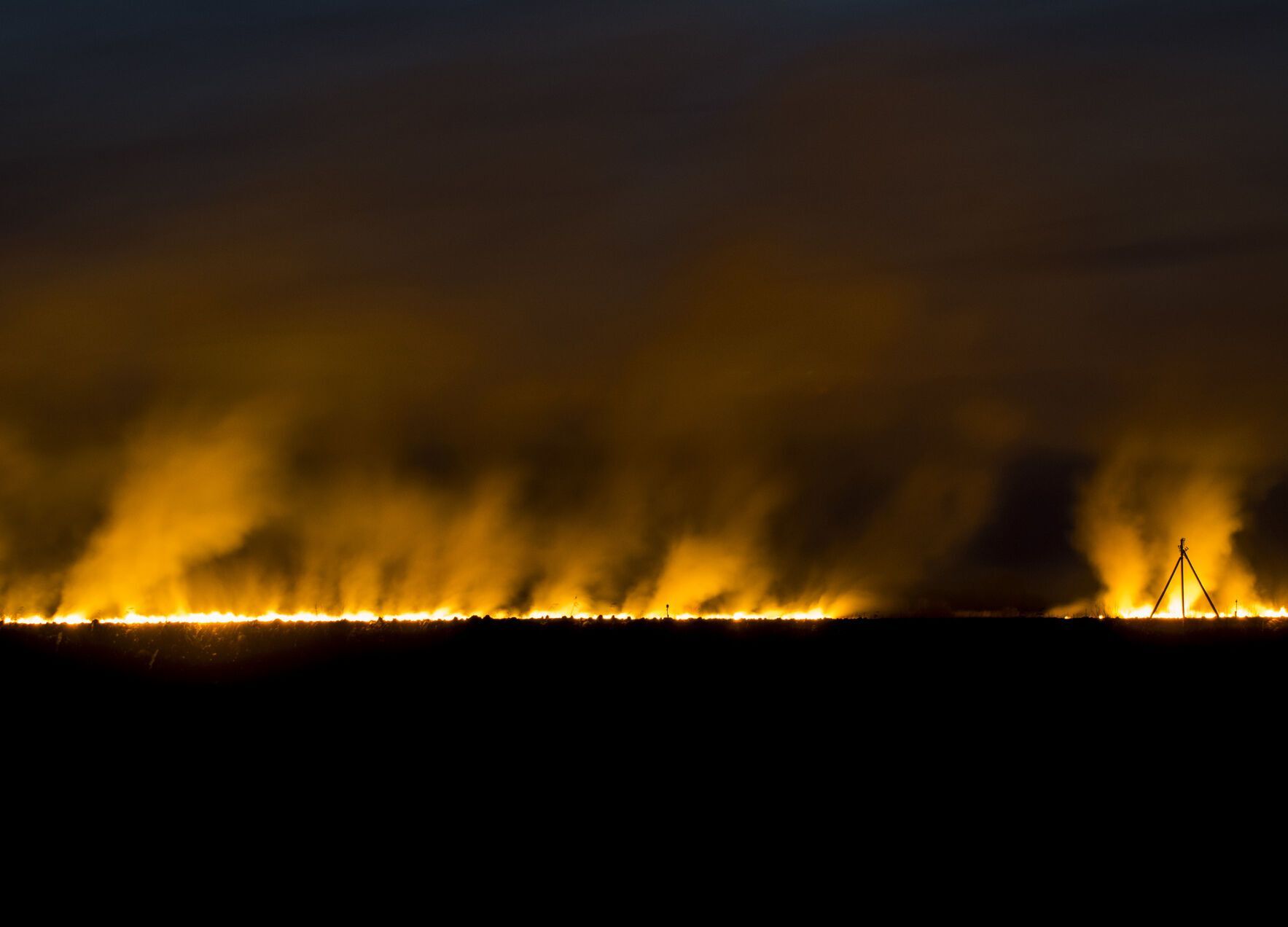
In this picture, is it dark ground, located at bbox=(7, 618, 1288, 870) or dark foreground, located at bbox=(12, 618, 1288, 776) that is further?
dark foreground, located at bbox=(12, 618, 1288, 776)

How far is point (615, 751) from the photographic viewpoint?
2667 inches

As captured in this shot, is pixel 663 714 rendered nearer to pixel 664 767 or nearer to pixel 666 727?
pixel 666 727

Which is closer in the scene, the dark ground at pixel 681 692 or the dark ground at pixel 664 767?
the dark ground at pixel 664 767

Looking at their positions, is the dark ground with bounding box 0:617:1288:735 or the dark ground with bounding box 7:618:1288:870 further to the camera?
the dark ground with bounding box 0:617:1288:735

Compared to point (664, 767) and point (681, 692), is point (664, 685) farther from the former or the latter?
point (664, 767)

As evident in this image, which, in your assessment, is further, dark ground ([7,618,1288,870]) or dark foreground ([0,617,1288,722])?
dark foreground ([0,617,1288,722])

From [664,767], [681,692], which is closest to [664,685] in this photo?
[681,692]

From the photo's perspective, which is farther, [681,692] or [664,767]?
[681,692]

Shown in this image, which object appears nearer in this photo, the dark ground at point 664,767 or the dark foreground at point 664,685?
the dark ground at point 664,767

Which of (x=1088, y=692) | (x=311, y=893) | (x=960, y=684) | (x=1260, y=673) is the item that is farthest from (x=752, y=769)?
(x=1260, y=673)

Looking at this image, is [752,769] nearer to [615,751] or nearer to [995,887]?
[615,751]

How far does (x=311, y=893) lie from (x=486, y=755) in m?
34.4

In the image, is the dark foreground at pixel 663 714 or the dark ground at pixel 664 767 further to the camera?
the dark foreground at pixel 663 714

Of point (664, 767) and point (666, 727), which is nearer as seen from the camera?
point (664, 767)
